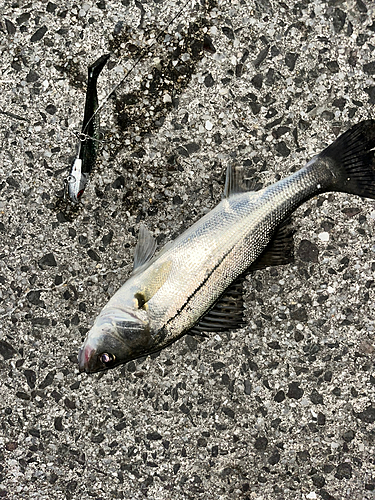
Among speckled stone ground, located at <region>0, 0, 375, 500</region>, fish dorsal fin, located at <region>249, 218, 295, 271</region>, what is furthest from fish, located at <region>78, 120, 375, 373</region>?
speckled stone ground, located at <region>0, 0, 375, 500</region>

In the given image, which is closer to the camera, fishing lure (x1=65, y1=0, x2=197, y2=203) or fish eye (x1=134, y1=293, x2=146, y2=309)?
fish eye (x1=134, y1=293, x2=146, y2=309)

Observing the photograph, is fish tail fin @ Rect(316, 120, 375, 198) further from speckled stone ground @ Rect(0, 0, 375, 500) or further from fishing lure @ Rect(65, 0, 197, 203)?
fishing lure @ Rect(65, 0, 197, 203)

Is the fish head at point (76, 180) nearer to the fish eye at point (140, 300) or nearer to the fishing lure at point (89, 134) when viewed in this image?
the fishing lure at point (89, 134)

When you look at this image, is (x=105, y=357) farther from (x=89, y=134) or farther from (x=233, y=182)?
(x=89, y=134)

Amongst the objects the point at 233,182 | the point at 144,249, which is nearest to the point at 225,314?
the point at 144,249

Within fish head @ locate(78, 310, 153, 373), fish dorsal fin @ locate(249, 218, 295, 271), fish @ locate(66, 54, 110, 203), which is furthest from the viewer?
fish @ locate(66, 54, 110, 203)

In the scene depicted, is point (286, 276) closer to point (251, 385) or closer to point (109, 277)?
point (251, 385)

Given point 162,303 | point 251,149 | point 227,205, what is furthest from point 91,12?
point 162,303
